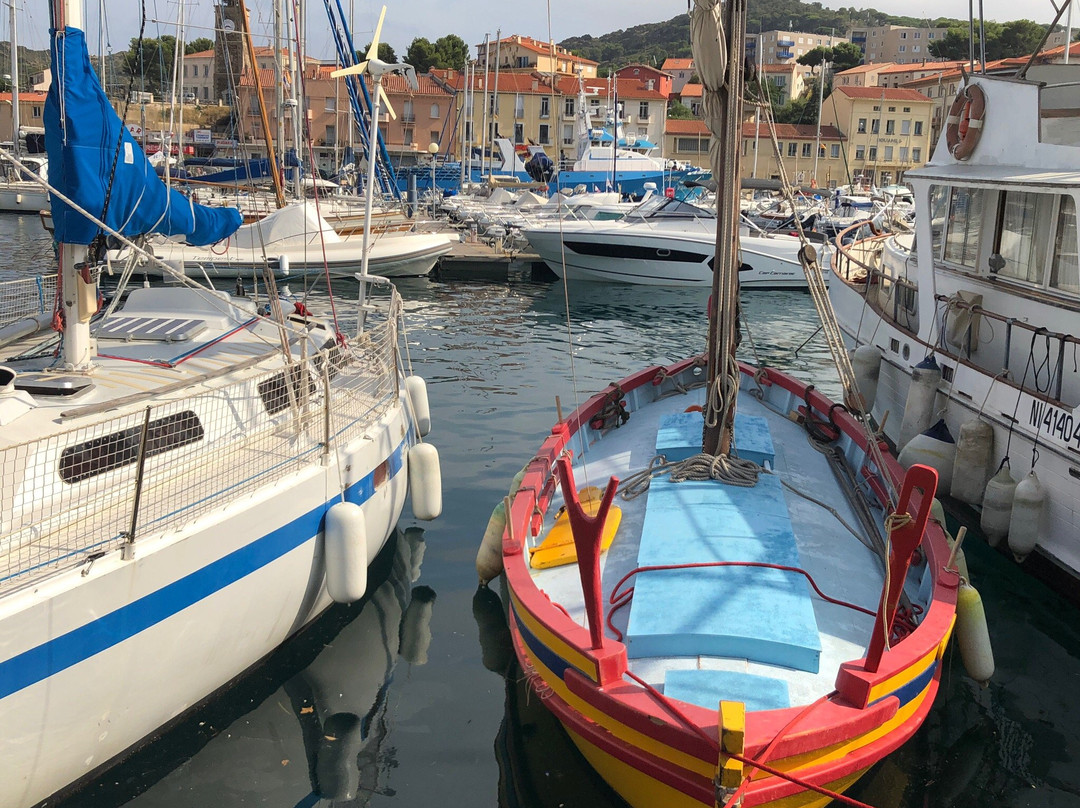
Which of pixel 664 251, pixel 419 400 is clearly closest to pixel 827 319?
pixel 419 400

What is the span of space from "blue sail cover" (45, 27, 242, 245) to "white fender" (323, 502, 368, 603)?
2947 millimetres

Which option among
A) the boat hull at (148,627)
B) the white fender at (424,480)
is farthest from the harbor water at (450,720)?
the white fender at (424,480)

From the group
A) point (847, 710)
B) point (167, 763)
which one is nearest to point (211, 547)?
point (167, 763)

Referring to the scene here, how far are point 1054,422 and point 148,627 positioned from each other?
755cm

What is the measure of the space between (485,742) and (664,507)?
2.20 m

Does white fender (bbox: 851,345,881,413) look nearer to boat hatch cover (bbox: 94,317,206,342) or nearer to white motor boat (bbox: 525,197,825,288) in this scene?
boat hatch cover (bbox: 94,317,206,342)

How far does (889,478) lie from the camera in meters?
7.81

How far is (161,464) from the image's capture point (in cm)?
674

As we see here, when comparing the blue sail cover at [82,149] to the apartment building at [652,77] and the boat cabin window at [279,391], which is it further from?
the apartment building at [652,77]

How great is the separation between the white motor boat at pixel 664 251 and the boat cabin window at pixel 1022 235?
60.0 ft

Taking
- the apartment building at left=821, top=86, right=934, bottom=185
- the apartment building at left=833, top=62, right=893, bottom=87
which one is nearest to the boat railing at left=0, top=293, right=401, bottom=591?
the apartment building at left=821, top=86, right=934, bottom=185

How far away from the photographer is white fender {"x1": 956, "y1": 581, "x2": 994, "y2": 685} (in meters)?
6.75

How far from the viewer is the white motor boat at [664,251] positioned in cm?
2884

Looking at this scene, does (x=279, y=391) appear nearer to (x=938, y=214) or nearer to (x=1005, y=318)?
(x=1005, y=318)
